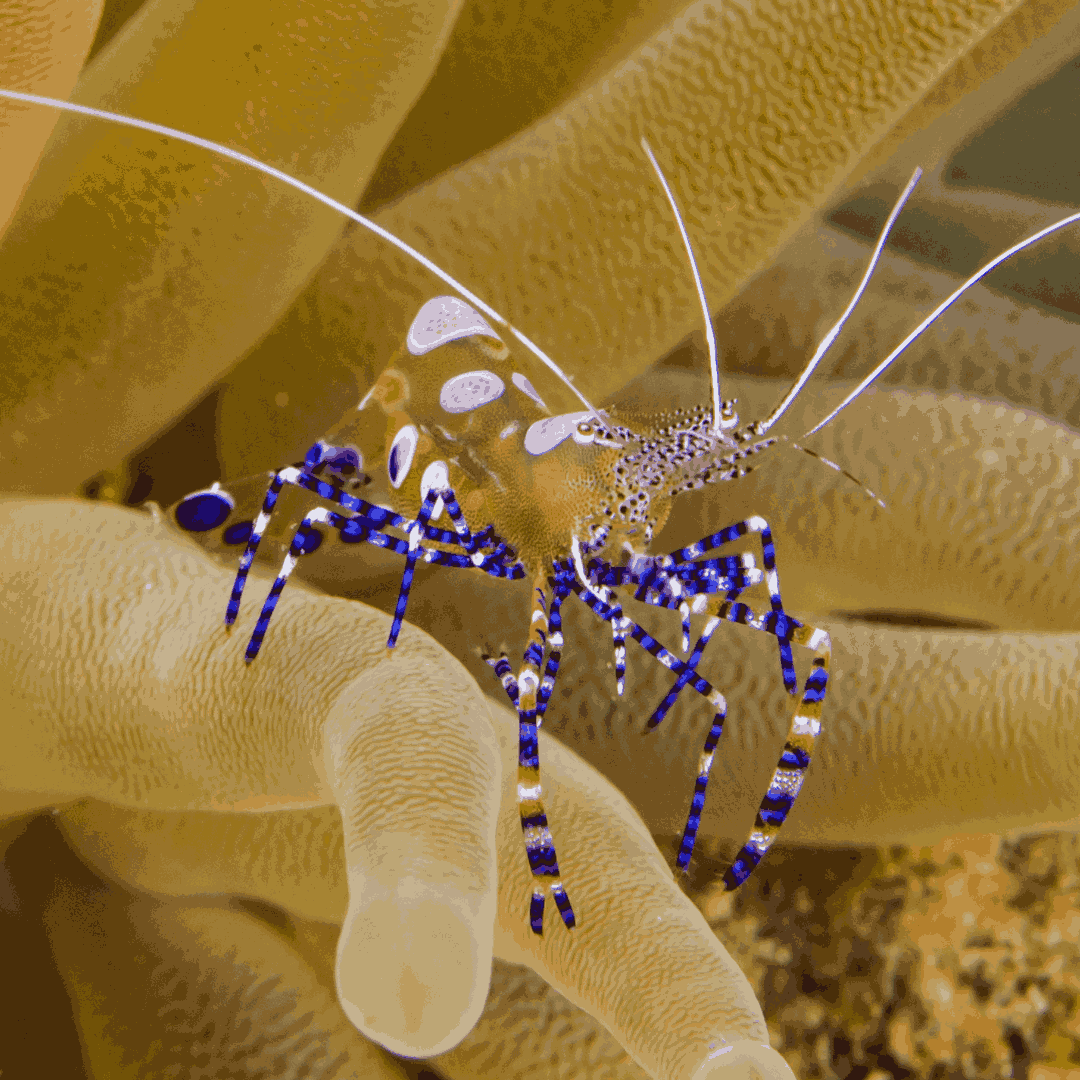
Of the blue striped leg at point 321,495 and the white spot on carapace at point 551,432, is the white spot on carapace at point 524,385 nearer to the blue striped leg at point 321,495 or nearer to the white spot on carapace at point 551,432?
the white spot on carapace at point 551,432

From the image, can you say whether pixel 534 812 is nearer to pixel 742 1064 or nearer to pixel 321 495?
pixel 742 1064

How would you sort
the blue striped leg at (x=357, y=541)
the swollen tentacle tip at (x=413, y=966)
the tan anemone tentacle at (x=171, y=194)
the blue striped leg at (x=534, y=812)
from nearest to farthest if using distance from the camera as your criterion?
1. the swollen tentacle tip at (x=413, y=966)
2. the blue striped leg at (x=534, y=812)
3. the tan anemone tentacle at (x=171, y=194)
4. the blue striped leg at (x=357, y=541)

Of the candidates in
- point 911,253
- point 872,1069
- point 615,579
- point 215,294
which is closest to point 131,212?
point 215,294

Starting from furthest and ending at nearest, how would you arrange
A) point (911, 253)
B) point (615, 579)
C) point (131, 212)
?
point (911, 253) < point (615, 579) < point (131, 212)

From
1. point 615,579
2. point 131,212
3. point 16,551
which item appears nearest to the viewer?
point 16,551

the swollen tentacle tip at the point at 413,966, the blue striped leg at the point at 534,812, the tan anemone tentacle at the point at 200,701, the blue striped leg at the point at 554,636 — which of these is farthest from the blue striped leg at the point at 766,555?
the swollen tentacle tip at the point at 413,966

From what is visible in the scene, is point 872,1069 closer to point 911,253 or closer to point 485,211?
point 485,211

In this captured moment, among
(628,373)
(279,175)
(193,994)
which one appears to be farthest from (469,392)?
(193,994)
